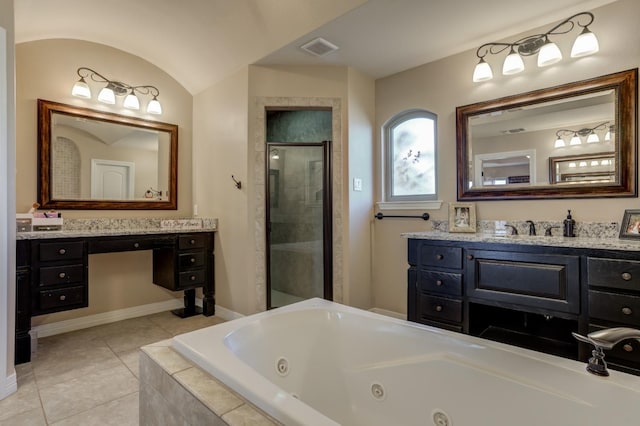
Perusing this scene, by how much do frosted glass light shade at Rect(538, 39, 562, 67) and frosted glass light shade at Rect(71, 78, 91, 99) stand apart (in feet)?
11.6

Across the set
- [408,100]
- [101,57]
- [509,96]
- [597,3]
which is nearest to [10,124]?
[101,57]

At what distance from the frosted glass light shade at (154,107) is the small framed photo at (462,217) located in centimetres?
290

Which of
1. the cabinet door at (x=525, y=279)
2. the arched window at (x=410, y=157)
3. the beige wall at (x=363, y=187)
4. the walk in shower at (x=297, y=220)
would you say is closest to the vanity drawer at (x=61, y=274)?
the walk in shower at (x=297, y=220)

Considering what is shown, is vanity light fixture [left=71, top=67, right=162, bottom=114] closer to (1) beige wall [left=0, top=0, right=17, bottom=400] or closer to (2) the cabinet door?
(1) beige wall [left=0, top=0, right=17, bottom=400]

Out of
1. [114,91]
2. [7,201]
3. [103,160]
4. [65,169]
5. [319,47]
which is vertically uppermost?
[319,47]

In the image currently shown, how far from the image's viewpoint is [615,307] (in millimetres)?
1627

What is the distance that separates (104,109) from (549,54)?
3.58m

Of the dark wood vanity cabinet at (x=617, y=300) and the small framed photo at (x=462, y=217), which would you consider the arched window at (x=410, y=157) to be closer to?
the small framed photo at (x=462, y=217)

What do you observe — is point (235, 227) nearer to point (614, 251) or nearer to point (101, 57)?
point (101, 57)

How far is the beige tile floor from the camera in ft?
5.64

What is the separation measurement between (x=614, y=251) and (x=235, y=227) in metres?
2.68

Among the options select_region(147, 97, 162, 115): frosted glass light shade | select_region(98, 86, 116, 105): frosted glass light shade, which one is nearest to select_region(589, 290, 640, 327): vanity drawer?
select_region(147, 97, 162, 115): frosted glass light shade

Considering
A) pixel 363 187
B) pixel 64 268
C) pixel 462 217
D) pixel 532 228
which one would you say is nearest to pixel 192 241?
pixel 64 268

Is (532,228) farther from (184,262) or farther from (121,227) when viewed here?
(121,227)
